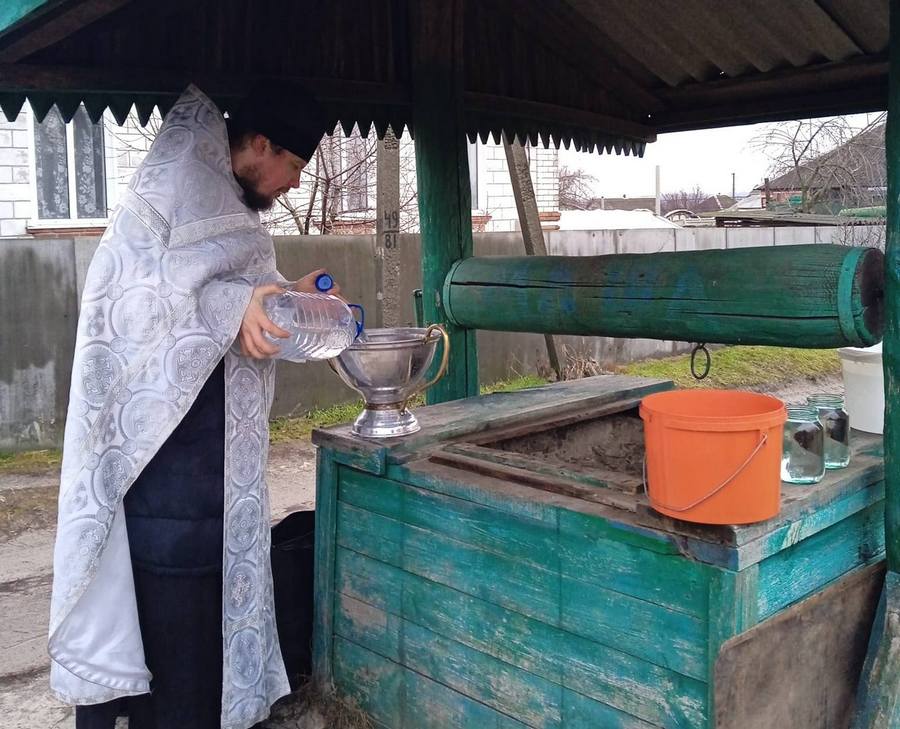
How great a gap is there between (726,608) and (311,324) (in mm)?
1217

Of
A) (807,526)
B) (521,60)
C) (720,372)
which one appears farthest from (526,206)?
(807,526)

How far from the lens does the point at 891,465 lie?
1.88 meters

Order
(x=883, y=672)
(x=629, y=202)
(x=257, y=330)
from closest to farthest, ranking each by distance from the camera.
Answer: (x=883, y=672) → (x=257, y=330) → (x=629, y=202)

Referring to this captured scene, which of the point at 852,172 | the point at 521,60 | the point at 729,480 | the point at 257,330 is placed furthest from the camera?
the point at 852,172

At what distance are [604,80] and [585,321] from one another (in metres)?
1.62

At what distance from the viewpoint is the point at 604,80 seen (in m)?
3.89

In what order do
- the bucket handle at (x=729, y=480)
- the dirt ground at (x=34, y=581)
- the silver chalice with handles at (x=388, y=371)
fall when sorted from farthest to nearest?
the dirt ground at (x=34, y=581), the silver chalice with handles at (x=388, y=371), the bucket handle at (x=729, y=480)

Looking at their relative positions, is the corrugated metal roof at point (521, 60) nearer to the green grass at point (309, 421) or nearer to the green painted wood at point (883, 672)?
the green painted wood at point (883, 672)

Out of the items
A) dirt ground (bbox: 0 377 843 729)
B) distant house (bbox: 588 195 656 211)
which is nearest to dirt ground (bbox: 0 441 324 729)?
dirt ground (bbox: 0 377 843 729)

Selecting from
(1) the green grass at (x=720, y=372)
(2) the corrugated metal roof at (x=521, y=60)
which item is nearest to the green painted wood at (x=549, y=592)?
(2) the corrugated metal roof at (x=521, y=60)

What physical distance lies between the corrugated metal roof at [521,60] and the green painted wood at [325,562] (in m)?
1.36

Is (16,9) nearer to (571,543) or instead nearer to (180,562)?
(180,562)

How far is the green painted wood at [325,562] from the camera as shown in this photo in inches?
101

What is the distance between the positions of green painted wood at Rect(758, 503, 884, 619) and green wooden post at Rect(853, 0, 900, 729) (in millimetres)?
79
